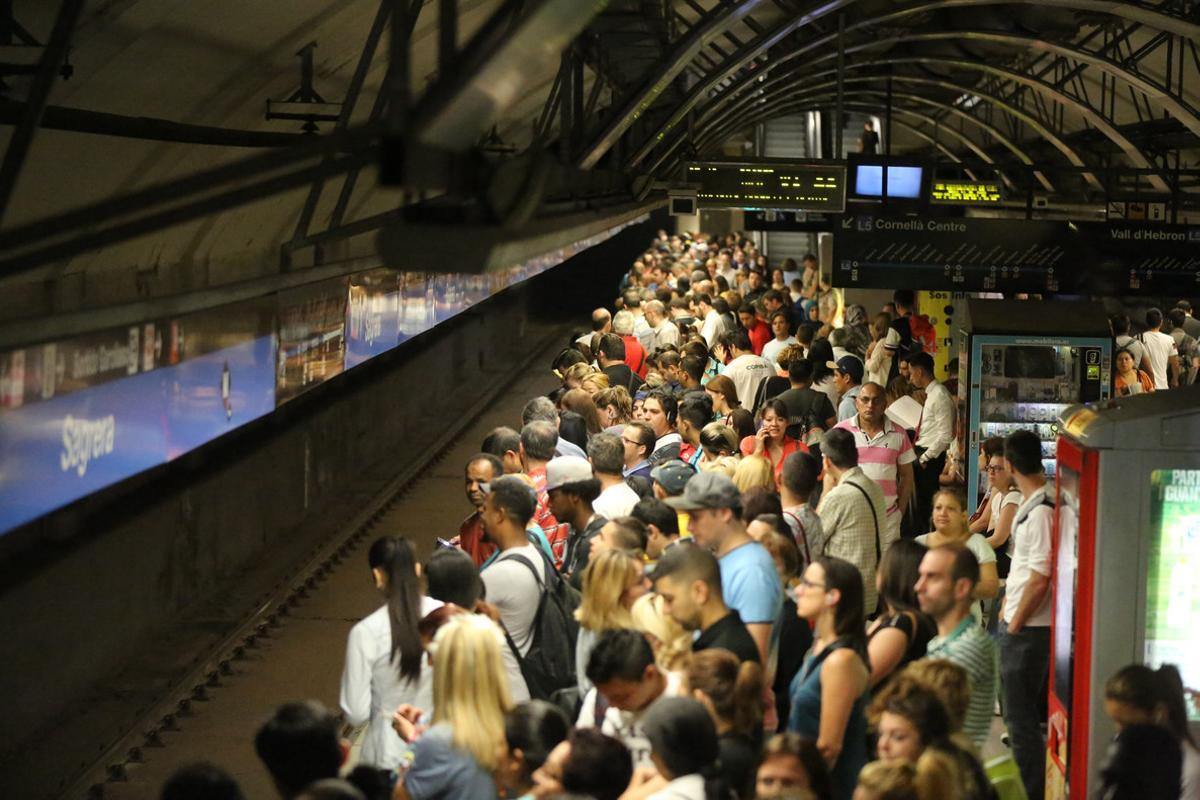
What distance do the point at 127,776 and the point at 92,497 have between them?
108 inches

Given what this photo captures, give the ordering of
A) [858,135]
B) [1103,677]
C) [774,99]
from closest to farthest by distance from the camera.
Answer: [1103,677]
[774,99]
[858,135]

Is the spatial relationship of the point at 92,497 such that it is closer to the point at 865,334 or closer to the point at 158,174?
the point at 158,174

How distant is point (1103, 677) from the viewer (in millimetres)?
7117

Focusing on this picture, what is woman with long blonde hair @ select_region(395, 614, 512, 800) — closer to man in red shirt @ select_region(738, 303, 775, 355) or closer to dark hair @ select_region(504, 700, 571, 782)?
dark hair @ select_region(504, 700, 571, 782)

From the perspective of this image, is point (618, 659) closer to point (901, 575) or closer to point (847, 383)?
point (901, 575)

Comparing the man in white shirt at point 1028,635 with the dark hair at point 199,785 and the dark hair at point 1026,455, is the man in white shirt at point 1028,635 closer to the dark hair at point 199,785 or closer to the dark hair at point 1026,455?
the dark hair at point 1026,455

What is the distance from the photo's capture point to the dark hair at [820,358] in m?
14.0

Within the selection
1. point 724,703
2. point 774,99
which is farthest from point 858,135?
point 724,703

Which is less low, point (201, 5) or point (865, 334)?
point (201, 5)

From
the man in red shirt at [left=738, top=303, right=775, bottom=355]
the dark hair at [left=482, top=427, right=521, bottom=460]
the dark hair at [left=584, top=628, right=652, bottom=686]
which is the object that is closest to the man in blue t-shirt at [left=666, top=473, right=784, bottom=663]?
the dark hair at [left=584, top=628, right=652, bottom=686]

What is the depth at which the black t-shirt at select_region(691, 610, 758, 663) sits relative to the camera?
253 inches

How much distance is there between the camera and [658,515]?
26.5 feet

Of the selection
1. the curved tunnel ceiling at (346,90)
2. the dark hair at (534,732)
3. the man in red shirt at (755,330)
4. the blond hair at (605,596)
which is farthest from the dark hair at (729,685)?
the man in red shirt at (755,330)

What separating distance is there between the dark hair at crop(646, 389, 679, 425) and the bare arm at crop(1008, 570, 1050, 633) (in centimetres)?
376
